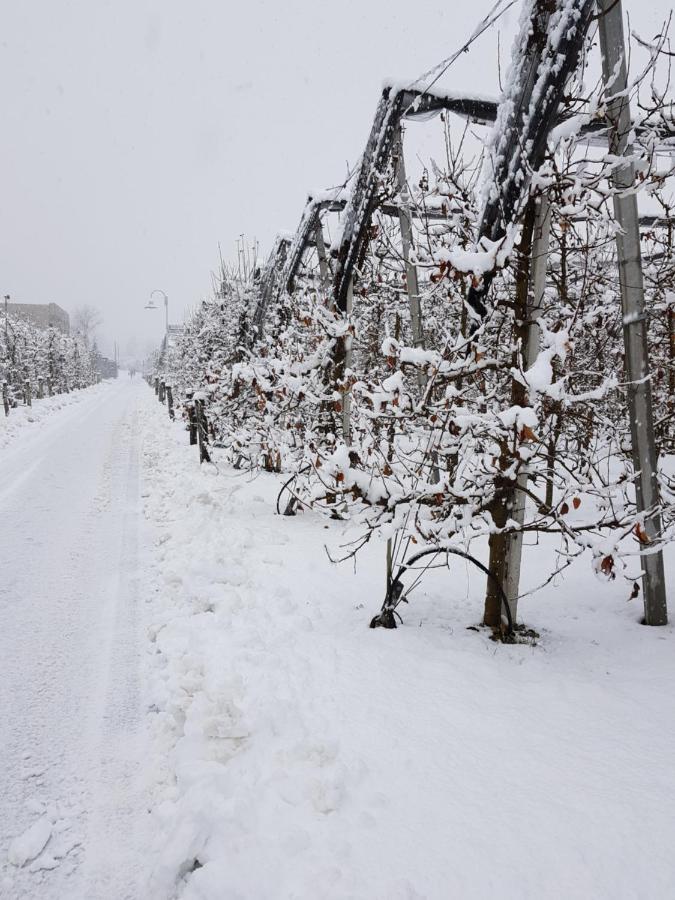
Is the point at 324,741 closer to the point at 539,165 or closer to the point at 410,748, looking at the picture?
the point at 410,748

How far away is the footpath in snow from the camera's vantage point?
86.3 inches

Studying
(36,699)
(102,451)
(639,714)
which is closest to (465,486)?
(639,714)

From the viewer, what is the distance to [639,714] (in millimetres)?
3104

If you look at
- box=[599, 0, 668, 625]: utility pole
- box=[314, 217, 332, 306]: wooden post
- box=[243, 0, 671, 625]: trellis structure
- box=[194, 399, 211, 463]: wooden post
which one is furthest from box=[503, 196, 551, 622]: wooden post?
box=[194, 399, 211, 463]: wooden post

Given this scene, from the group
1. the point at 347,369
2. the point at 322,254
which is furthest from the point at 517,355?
the point at 322,254

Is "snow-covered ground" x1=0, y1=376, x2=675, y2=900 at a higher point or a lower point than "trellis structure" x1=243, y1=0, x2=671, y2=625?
lower

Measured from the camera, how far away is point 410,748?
2895mm

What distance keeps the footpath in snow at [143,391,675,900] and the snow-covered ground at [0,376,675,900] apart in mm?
13

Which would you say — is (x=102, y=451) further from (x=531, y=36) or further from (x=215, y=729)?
(x=531, y=36)

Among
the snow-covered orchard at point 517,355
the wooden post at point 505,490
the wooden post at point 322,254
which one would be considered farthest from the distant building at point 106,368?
the wooden post at point 505,490

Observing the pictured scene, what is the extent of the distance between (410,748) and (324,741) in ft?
1.64

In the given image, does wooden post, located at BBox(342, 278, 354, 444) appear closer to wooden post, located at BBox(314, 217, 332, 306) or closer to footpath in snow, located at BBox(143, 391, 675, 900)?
wooden post, located at BBox(314, 217, 332, 306)

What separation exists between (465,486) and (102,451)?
14401mm

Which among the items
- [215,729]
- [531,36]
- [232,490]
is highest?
[531,36]
